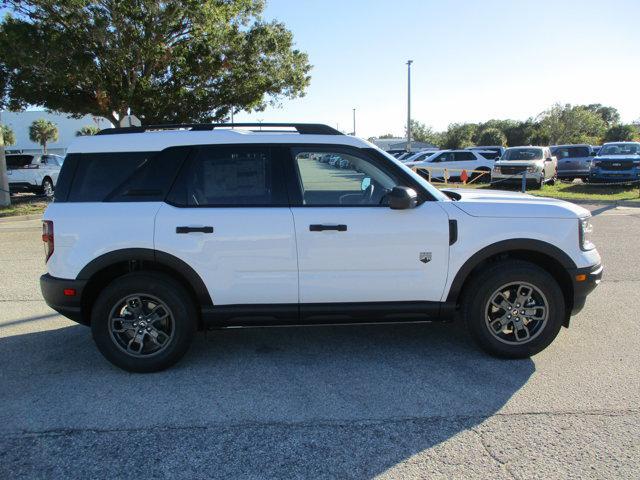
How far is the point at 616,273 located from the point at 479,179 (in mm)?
18548

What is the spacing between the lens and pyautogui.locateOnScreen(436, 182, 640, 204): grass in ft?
58.5

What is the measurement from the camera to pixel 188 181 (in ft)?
13.8

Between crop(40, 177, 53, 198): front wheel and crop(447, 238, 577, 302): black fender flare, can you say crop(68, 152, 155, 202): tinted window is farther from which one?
crop(40, 177, 53, 198): front wheel

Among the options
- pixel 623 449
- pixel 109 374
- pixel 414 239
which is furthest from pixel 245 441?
pixel 623 449

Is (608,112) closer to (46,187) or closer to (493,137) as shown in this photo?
(493,137)

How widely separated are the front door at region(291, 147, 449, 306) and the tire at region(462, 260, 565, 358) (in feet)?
1.11

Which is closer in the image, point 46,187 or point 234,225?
point 234,225

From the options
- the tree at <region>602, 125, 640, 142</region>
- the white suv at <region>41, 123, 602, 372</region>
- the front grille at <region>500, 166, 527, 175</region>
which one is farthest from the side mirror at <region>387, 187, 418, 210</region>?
the tree at <region>602, 125, 640, 142</region>

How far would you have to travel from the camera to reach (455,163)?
25594 mm

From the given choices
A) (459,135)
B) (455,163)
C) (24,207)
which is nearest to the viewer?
(24,207)


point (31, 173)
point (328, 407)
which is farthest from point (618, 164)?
point (31, 173)

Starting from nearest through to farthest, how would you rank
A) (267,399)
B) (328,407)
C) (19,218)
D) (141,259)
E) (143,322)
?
(328,407)
(267,399)
(141,259)
(143,322)
(19,218)

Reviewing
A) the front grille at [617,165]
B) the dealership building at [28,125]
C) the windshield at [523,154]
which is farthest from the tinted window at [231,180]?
the dealership building at [28,125]

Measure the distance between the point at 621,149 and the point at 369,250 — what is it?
71.1 feet
